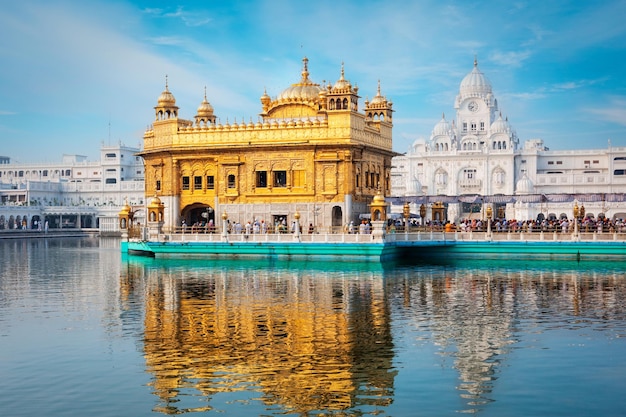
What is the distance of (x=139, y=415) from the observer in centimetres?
1198

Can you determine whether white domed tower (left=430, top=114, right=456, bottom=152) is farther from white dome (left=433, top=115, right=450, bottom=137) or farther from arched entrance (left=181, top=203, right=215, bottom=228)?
arched entrance (left=181, top=203, right=215, bottom=228)

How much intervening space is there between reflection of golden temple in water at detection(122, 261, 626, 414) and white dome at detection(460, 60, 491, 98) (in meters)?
84.7

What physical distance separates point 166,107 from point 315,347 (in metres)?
33.6

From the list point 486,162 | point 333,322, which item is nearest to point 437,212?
point 333,322

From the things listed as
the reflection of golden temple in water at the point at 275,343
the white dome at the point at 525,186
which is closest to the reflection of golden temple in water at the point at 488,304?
the reflection of golden temple in water at the point at 275,343

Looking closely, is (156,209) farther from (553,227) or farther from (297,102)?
(553,227)

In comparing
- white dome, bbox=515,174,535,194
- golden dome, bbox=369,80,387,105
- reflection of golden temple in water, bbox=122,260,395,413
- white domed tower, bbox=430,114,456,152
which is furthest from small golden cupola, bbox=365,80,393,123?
white domed tower, bbox=430,114,456,152

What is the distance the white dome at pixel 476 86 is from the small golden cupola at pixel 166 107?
244ft

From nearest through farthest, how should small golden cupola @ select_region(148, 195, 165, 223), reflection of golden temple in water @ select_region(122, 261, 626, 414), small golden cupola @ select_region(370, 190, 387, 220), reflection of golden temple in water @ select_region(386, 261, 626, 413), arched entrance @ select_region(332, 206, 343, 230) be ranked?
reflection of golden temple in water @ select_region(122, 261, 626, 414)
reflection of golden temple in water @ select_region(386, 261, 626, 413)
small golden cupola @ select_region(370, 190, 387, 220)
small golden cupola @ select_region(148, 195, 165, 223)
arched entrance @ select_region(332, 206, 343, 230)

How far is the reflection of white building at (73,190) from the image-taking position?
100m

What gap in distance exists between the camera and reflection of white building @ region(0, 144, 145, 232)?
10019 cm

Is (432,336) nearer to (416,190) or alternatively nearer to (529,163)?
(416,190)

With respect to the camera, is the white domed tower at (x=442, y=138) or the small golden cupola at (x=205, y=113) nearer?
the small golden cupola at (x=205, y=113)

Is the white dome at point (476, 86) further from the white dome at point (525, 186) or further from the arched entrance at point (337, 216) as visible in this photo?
the arched entrance at point (337, 216)
